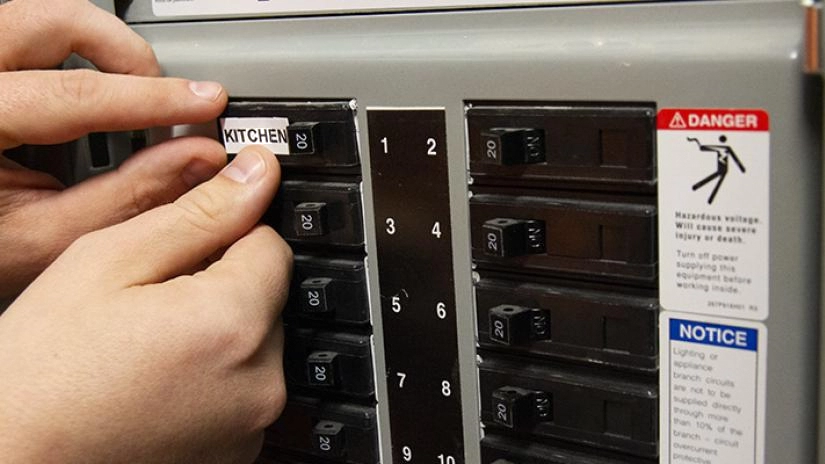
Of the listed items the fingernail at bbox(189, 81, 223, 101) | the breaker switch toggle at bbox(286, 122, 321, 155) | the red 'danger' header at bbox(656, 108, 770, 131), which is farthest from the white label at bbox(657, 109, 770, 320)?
the fingernail at bbox(189, 81, 223, 101)

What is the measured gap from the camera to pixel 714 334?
690 millimetres

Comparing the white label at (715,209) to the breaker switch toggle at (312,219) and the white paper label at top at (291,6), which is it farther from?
the breaker switch toggle at (312,219)

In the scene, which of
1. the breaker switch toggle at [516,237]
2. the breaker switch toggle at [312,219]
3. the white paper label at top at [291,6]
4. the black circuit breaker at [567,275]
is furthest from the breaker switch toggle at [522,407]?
the white paper label at top at [291,6]

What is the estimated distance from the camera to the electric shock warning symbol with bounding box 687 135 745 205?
65cm

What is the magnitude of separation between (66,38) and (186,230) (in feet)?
0.76

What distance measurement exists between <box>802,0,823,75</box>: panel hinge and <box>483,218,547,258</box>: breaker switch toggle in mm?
241

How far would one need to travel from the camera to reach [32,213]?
92 cm

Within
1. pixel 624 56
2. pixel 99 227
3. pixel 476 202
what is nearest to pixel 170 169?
pixel 99 227

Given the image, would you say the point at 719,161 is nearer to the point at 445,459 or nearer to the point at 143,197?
the point at 445,459

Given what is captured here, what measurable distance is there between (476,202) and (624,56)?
177 mm

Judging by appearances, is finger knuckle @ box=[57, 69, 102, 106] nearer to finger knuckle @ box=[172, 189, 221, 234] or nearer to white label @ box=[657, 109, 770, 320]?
finger knuckle @ box=[172, 189, 221, 234]

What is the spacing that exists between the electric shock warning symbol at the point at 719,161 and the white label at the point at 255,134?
0.38 m

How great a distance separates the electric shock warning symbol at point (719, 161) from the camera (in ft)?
2.13

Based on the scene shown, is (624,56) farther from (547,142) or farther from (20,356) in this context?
(20,356)
